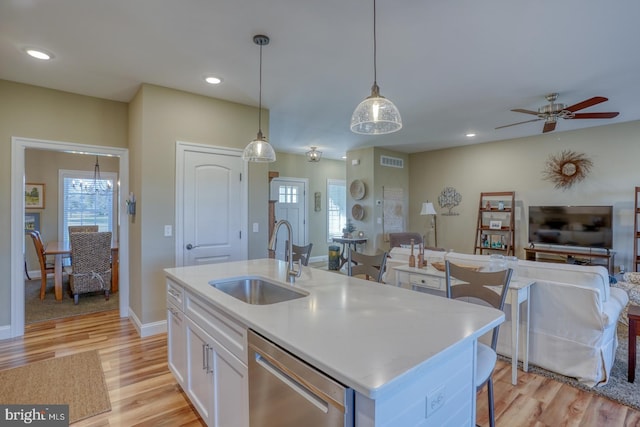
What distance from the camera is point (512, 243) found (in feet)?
19.0

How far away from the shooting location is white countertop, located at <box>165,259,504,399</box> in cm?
94

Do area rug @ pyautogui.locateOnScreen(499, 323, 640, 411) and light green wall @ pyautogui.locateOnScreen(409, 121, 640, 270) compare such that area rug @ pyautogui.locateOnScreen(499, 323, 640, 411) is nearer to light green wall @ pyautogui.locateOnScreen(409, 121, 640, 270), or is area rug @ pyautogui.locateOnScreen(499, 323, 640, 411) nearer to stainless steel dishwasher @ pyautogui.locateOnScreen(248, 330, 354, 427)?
stainless steel dishwasher @ pyautogui.locateOnScreen(248, 330, 354, 427)

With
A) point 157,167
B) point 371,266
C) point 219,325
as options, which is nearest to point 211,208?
point 157,167

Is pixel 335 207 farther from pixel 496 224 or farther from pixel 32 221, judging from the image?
pixel 32 221

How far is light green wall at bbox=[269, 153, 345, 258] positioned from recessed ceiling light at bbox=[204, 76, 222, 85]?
161 inches

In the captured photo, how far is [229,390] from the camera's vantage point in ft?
5.07

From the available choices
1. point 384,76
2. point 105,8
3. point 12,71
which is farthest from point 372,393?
point 12,71

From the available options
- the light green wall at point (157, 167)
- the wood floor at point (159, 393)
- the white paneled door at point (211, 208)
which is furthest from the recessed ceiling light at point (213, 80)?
the wood floor at point (159, 393)

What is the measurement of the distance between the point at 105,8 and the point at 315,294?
7.61 feet

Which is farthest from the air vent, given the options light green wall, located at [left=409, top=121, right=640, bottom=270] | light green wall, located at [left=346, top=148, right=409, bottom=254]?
light green wall, located at [left=409, top=121, right=640, bottom=270]

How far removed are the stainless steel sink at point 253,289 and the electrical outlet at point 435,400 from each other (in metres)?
1.18

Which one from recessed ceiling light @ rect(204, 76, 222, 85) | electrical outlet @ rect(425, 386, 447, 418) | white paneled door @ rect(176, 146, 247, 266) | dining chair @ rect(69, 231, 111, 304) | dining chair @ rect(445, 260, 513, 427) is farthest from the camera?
dining chair @ rect(69, 231, 111, 304)

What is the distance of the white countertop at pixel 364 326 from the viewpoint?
0.94 metres

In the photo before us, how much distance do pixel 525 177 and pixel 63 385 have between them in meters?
6.91
